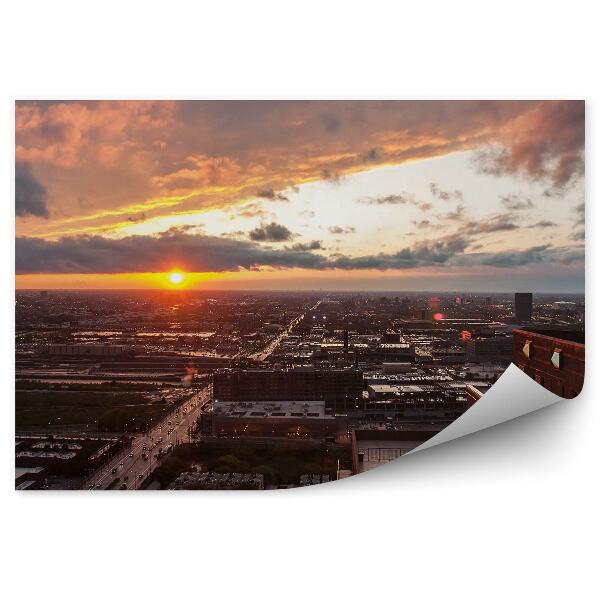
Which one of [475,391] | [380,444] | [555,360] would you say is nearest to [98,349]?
[380,444]

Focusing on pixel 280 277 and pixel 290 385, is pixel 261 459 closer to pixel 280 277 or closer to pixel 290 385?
pixel 290 385

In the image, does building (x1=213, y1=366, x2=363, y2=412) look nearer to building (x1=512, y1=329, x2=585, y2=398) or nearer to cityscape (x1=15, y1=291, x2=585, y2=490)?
cityscape (x1=15, y1=291, x2=585, y2=490)

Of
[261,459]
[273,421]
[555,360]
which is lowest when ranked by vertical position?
[261,459]

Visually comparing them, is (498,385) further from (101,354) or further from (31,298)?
(31,298)

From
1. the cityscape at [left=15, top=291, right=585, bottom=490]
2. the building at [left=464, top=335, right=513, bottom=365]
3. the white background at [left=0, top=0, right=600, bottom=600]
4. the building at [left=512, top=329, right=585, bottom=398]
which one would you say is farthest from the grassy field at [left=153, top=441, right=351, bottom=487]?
the building at [left=512, top=329, right=585, bottom=398]
